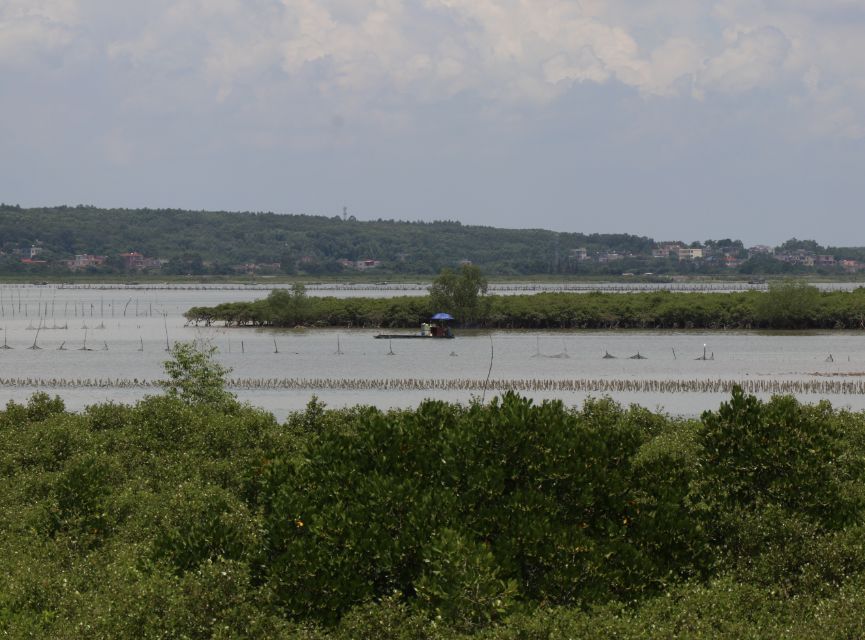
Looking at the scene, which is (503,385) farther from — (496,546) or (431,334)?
(496,546)

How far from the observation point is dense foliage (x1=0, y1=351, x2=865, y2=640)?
44.9ft

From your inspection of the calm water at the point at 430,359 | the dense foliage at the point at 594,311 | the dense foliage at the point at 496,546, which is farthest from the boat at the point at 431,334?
the dense foliage at the point at 496,546

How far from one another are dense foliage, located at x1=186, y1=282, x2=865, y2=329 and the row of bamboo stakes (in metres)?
41.2

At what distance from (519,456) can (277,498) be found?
10.4ft

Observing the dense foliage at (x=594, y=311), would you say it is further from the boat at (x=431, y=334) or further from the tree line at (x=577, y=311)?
the boat at (x=431, y=334)

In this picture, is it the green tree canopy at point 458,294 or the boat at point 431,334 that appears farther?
the green tree canopy at point 458,294

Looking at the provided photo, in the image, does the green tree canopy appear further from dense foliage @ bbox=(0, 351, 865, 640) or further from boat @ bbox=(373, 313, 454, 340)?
dense foliage @ bbox=(0, 351, 865, 640)

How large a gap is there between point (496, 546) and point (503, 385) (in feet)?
161

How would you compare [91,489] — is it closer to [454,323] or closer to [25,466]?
[25,466]

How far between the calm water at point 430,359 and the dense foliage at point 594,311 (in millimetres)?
3070

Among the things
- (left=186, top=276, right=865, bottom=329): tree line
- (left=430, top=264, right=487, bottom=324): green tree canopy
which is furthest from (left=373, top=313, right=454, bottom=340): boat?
(left=186, top=276, right=865, bottom=329): tree line

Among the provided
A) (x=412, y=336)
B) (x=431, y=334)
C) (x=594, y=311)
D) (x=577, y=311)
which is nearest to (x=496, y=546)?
(x=431, y=334)

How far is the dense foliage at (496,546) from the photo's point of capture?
1369 centimetres

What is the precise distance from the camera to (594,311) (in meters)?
111
